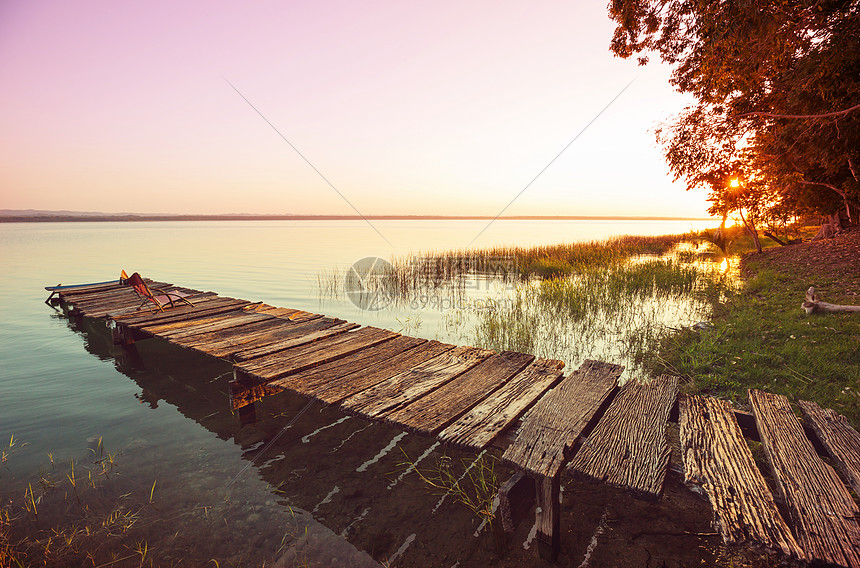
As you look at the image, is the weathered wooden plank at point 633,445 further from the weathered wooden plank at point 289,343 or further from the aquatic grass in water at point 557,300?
the weathered wooden plank at point 289,343

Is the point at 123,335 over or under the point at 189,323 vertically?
under

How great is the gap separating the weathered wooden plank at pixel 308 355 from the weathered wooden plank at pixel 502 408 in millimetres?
2223

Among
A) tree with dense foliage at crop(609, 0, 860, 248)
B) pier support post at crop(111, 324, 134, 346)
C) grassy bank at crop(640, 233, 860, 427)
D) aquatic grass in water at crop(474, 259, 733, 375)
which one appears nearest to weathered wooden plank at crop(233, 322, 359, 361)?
aquatic grass in water at crop(474, 259, 733, 375)

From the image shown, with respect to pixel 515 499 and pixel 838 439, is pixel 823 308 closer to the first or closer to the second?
pixel 838 439

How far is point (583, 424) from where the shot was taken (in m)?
2.89

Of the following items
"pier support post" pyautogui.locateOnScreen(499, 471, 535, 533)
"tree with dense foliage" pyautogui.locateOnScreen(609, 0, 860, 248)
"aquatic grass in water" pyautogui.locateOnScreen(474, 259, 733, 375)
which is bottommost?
"aquatic grass in water" pyautogui.locateOnScreen(474, 259, 733, 375)

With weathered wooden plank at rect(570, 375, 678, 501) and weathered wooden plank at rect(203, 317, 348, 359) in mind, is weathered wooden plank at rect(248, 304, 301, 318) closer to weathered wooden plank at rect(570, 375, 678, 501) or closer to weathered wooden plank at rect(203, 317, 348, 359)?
weathered wooden plank at rect(203, 317, 348, 359)

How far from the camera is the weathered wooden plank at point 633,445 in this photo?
2.34 metres

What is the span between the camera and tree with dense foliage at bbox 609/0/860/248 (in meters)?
6.34

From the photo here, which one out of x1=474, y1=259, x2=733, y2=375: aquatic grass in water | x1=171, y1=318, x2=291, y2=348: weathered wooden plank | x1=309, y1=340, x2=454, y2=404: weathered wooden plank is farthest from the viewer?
x1=474, y1=259, x2=733, y2=375: aquatic grass in water


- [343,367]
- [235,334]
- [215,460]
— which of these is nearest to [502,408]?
[343,367]

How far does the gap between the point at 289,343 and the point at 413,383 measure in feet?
7.73

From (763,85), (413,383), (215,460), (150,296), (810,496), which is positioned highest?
(763,85)

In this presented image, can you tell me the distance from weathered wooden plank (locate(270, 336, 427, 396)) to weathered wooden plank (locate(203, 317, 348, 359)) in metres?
1.07
